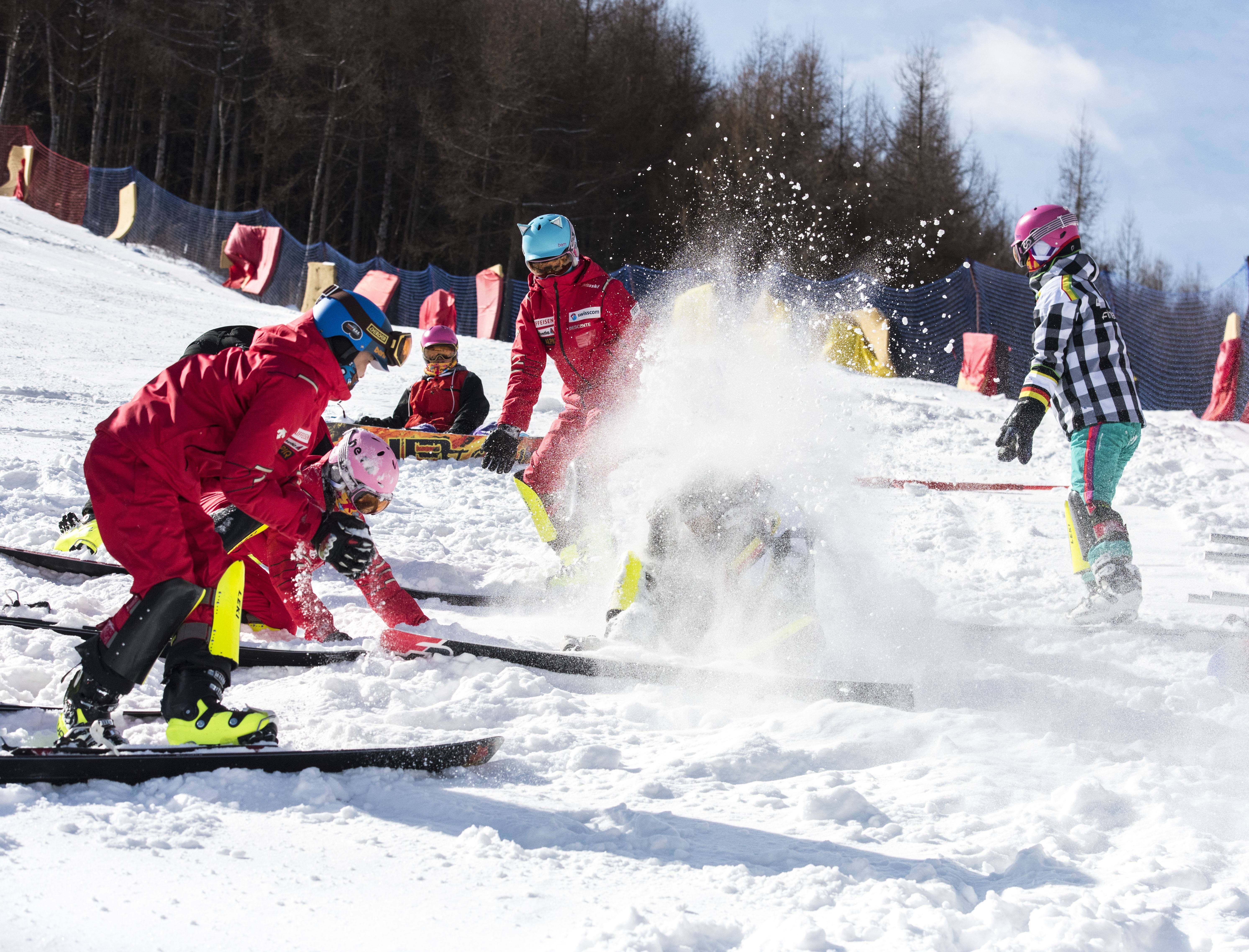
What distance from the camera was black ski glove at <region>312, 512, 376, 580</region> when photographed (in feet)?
10.7

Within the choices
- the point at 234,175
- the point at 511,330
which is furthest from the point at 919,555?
the point at 234,175

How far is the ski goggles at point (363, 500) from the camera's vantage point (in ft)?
13.3

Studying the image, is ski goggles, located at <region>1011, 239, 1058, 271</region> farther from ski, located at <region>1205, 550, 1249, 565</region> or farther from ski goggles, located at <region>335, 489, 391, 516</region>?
ski goggles, located at <region>335, 489, 391, 516</region>

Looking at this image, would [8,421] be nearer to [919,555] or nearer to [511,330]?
[919,555]

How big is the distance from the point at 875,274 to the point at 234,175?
1843 centimetres

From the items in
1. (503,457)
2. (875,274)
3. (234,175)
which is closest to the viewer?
(503,457)

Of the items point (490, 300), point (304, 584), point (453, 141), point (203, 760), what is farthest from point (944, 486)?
point (453, 141)

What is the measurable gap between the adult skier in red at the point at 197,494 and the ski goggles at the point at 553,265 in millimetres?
1909

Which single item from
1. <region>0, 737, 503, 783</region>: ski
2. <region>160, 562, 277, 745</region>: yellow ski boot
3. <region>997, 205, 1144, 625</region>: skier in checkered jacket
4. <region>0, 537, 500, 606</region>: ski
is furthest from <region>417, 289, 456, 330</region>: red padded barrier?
<region>0, 737, 503, 783</region>: ski

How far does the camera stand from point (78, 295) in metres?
13.7

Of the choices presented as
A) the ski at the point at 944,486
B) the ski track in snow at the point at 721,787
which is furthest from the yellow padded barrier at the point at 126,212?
the ski at the point at 944,486

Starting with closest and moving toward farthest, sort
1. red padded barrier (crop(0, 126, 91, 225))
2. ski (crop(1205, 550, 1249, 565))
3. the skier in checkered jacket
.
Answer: the skier in checkered jacket, ski (crop(1205, 550, 1249, 565)), red padded barrier (crop(0, 126, 91, 225))

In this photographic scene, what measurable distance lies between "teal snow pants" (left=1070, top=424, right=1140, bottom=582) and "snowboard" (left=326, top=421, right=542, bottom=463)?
4.01 meters

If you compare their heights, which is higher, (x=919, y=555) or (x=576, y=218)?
(x=576, y=218)
